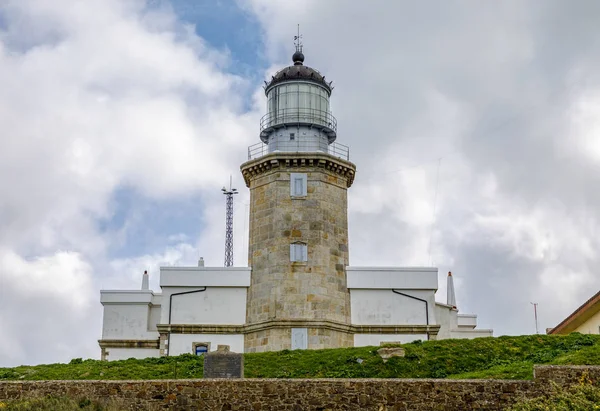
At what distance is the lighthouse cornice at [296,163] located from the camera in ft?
129

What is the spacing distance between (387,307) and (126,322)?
37.1 feet

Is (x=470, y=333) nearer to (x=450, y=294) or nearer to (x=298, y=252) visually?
(x=450, y=294)

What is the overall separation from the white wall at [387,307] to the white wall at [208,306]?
475cm

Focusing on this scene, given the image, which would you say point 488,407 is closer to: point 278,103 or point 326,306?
point 326,306

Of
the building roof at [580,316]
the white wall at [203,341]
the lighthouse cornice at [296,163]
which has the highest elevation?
the lighthouse cornice at [296,163]

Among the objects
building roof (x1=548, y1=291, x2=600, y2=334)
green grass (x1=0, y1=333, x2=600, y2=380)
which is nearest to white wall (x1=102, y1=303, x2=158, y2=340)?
green grass (x1=0, y1=333, x2=600, y2=380)

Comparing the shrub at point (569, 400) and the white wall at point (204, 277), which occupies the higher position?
the white wall at point (204, 277)

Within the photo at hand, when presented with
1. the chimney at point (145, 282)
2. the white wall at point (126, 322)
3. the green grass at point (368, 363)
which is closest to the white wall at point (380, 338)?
the green grass at point (368, 363)

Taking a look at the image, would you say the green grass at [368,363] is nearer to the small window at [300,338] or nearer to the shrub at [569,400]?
the small window at [300,338]

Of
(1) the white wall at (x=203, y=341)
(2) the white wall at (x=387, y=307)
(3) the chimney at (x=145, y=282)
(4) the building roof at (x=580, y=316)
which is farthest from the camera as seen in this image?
(3) the chimney at (x=145, y=282)

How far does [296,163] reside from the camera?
39.4 metres

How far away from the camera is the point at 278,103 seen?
41.5m

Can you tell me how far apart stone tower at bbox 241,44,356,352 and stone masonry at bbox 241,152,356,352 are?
0.13 ft

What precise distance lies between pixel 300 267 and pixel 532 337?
407 inches
